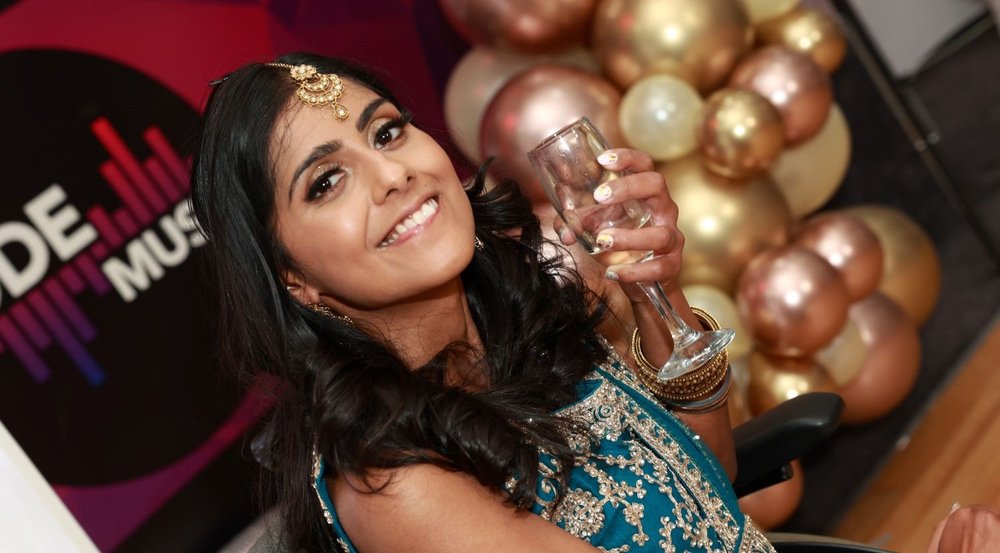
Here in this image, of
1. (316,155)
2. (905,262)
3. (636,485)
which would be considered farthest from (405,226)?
(905,262)

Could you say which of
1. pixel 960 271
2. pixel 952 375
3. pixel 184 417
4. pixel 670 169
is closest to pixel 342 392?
pixel 184 417

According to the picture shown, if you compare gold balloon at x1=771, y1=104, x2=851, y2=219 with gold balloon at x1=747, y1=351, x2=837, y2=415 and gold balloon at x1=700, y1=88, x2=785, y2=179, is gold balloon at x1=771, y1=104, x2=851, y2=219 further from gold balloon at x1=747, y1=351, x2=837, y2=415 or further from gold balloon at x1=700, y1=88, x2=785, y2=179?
gold balloon at x1=747, y1=351, x2=837, y2=415

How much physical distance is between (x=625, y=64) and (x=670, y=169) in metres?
0.27

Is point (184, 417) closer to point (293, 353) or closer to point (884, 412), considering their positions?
point (293, 353)

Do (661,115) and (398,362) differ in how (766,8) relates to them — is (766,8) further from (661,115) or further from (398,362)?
(398,362)

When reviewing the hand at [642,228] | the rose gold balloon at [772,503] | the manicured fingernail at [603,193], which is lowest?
the rose gold balloon at [772,503]

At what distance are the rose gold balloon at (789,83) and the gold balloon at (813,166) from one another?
11cm

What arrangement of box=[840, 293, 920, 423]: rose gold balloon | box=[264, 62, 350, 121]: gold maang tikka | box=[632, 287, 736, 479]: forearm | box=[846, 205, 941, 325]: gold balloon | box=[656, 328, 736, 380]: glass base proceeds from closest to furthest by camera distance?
box=[264, 62, 350, 121]: gold maang tikka
box=[656, 328, 736, 380]: glass base
box=[632, 287, 736, 479]: forearm
box=[840, 293, 920, 423]: rose gold balloon
box=[846, 205, 941, 325]: gold balloon

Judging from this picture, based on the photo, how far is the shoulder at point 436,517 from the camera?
126cm

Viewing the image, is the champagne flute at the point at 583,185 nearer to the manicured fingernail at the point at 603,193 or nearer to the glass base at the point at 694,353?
the manicured fingernail at the point at 603,193

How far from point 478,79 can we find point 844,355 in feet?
3.67

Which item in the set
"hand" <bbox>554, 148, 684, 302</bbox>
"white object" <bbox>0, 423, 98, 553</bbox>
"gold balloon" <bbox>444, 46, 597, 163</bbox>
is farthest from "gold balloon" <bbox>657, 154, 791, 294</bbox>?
"white object" <bbox>0, 423, 98, 553</bbox>

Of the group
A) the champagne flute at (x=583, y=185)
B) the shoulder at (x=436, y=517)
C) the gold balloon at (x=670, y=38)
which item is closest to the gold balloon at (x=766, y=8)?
the gold balloon at (x=670, y=38)

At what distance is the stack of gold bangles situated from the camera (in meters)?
1.65
